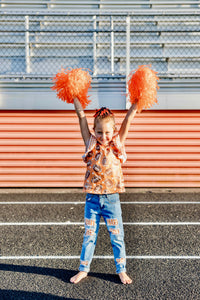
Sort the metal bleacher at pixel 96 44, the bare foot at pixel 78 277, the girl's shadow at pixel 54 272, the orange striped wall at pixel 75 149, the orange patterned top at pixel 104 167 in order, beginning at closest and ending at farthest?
the orange patterned top at pixel 104 167
the bare foot at pixel 78 277
the girl's shadow at pixel 54 272
the orange striped wall at pixel 75 149
the metal bleacher at pixel 96 44

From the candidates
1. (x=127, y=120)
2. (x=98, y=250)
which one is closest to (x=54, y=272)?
(x=98, y=250)

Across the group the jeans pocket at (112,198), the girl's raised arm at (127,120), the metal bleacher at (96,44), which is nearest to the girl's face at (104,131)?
the girl's raised arm at (127,120)

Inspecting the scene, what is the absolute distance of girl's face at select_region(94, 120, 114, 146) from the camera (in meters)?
3.01

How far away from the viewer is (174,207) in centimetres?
552

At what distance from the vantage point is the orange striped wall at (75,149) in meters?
6.59

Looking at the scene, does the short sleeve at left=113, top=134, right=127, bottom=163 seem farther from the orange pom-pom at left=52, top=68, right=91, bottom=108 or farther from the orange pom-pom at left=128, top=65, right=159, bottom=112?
the orange pom-pom at left=52, top=68, right=91, bottom=108

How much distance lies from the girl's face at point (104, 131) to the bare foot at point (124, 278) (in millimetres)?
1098

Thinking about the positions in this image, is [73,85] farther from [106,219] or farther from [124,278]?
[124,278]

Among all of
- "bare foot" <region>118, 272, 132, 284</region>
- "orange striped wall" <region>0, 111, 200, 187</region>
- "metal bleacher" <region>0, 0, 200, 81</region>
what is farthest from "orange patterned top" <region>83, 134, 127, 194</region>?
"metal bleacher" <region>0, 0, 200, 81</region>

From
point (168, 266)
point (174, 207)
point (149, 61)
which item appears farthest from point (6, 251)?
point (149, 61)

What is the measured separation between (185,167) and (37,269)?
12.9 ft

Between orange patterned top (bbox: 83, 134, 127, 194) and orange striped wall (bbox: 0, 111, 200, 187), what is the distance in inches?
138

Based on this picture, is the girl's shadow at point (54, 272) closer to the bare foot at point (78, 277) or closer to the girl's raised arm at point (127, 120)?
the bare foot at point (78, 277)

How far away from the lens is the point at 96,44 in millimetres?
8836
